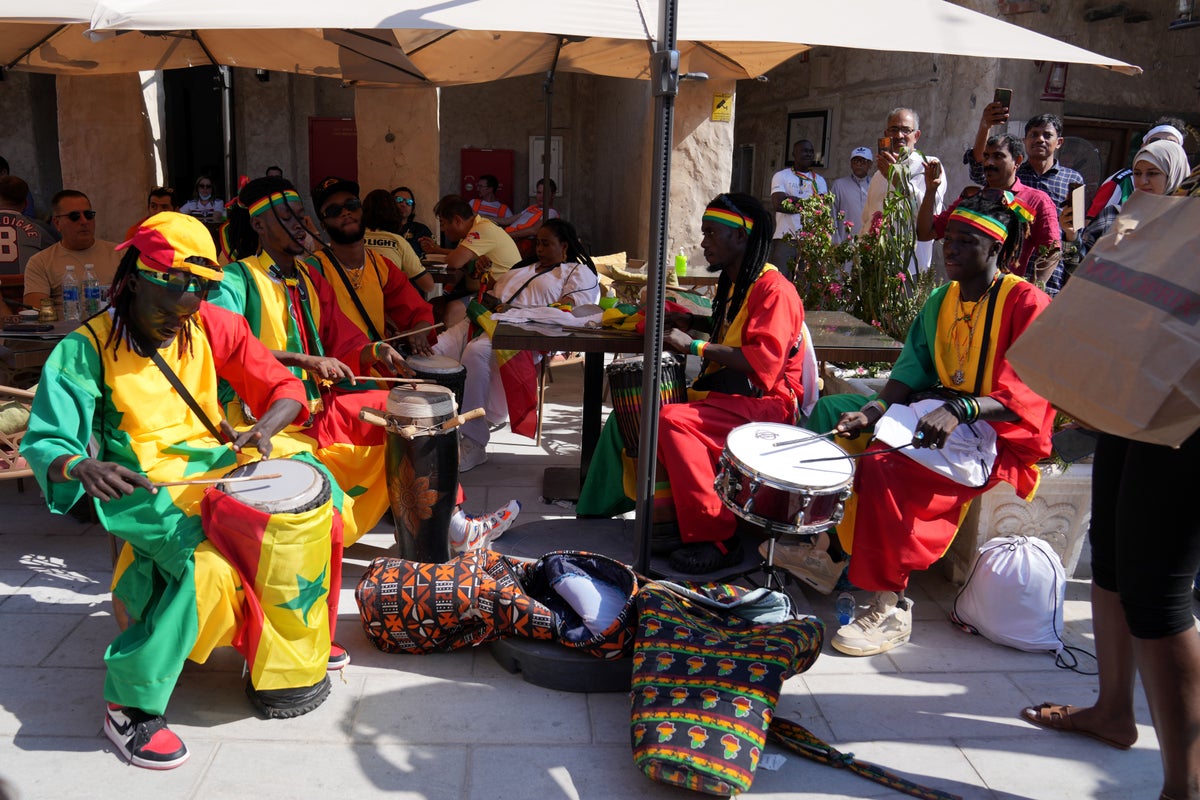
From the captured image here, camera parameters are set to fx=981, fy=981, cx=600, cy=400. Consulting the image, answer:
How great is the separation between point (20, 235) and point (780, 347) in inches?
188

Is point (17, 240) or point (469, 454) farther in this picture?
point (17, 240)

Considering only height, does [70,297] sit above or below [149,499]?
above

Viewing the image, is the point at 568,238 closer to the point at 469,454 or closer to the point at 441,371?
the point at 469,454

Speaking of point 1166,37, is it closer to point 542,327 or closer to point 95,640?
point 542,327

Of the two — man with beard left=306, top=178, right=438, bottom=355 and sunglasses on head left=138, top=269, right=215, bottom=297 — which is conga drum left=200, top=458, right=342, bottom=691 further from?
man with beard left=306, top=178, right=438, bottom=355

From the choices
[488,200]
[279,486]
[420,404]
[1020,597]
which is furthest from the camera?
[488,200]

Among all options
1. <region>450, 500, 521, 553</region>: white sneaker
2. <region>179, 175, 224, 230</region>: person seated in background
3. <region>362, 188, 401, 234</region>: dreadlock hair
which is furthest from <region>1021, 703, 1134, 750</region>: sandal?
<region>179, 175, 224, 230</region>: person seated in background

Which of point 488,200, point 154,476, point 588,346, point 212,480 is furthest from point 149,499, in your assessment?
point 488,200

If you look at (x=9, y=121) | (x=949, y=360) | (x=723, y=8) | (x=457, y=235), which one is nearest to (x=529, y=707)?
(x=949, y=360)

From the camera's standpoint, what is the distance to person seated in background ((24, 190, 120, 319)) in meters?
5.20

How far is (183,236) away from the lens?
299 centimetres

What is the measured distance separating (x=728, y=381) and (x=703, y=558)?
2.53 feet

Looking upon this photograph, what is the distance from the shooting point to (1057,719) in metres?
3.12

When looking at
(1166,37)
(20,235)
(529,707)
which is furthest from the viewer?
(1166,37)
